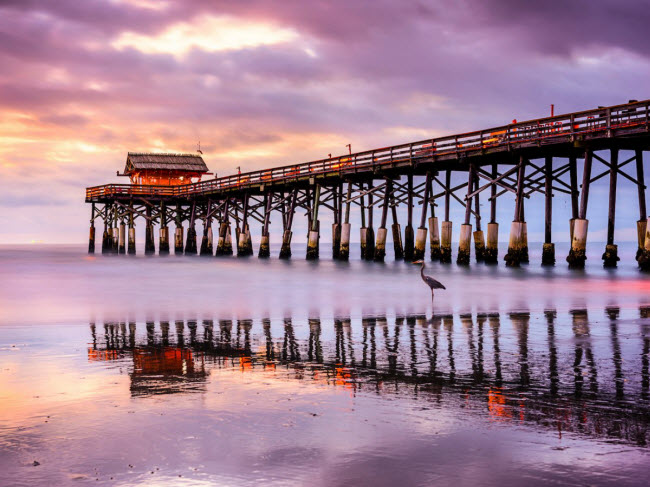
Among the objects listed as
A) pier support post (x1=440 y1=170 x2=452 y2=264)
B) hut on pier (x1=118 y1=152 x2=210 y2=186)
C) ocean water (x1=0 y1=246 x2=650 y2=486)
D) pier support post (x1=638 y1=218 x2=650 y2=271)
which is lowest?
ocean water (x1=0 y1=246 x2=650 y2=486)

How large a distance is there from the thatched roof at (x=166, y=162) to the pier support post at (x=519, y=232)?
4845cm

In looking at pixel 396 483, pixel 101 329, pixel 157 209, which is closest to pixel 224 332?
pixel 101 329

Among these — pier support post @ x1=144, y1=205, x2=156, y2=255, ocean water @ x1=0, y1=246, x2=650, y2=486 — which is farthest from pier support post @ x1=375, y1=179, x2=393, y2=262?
pier support post @ x1=144, y1=205, x2=156, y2=255

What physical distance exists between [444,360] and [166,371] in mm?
3263

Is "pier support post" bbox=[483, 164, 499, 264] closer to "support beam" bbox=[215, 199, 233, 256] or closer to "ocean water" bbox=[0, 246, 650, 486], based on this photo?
"ocean water" bbox=[0, 246, 650, 486]

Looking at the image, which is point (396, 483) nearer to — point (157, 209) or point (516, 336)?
point (516, 336)

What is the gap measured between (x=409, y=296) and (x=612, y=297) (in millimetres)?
5222

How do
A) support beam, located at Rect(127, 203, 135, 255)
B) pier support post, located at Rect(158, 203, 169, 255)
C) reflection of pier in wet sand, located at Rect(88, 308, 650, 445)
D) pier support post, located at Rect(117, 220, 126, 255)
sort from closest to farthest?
reflection of pier in wet sand, located at Rect(88, 308, 650, 445) < pier support post, located at Rect(158, 203, 169, 255) < support beam, located at Rect(127, 203, 135, 255) < pier support post, located at Rect(117, 220, 126, 255)

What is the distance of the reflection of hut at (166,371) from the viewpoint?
24.2ft

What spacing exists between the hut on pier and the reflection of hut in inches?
2601

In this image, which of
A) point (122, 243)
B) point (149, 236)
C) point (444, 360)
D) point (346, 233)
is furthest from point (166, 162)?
point (444, 360)

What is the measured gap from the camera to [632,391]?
6949 mm

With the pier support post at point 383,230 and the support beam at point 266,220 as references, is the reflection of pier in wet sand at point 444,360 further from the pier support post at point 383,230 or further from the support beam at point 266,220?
the support beam at point 266,220

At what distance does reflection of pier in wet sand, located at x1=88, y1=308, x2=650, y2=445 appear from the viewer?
6410 millimetres
